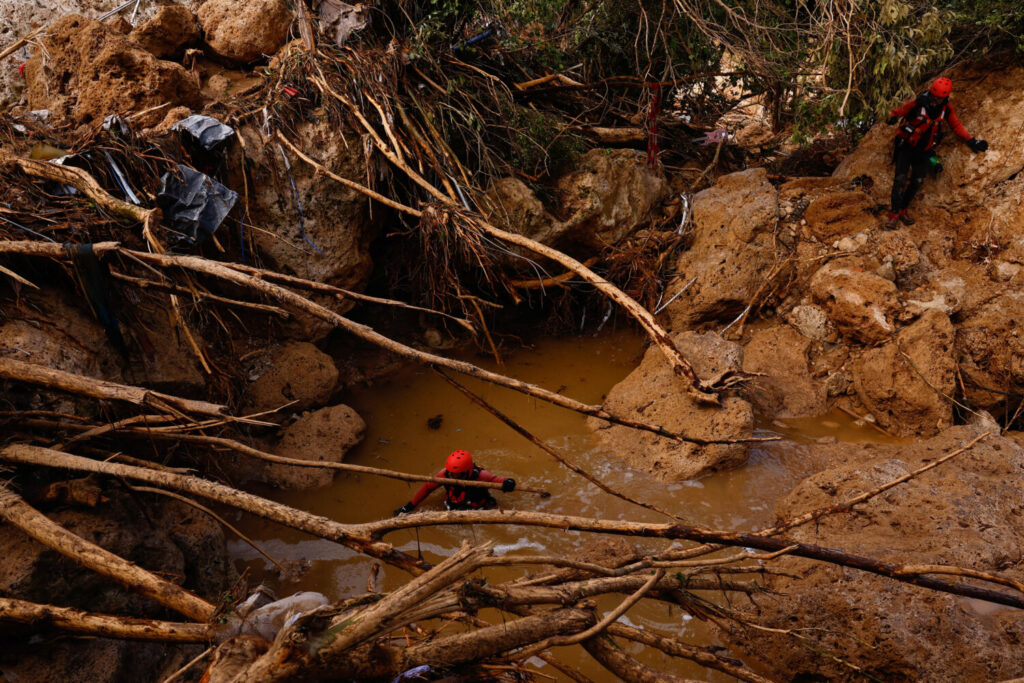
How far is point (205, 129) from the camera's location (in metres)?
5.21

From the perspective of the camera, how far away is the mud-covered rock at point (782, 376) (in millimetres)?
5445

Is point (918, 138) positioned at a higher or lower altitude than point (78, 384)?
higher

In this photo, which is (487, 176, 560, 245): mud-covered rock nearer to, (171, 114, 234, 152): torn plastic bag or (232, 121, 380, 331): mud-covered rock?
(232, 121, 380, 331): mud-covered rock

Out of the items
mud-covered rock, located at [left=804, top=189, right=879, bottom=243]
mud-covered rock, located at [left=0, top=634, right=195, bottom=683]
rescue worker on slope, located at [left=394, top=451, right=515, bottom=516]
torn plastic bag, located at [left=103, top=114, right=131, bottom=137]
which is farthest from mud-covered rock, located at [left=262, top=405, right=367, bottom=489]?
mud-covered rock, located at [left=804, top=189, right=879, bottom=243]

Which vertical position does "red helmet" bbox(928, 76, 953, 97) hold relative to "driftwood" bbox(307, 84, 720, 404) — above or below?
above

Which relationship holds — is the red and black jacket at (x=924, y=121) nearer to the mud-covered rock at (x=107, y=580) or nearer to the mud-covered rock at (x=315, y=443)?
the mud-covered rock at (x=315, y=443)

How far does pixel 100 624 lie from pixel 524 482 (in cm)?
307

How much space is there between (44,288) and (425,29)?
3914mm

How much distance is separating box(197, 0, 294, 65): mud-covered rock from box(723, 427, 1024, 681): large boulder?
6663 millimetres

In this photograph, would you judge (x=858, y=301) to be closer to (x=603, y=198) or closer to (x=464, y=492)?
(x=603, y=198)

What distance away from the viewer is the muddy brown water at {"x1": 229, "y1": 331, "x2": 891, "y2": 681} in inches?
162

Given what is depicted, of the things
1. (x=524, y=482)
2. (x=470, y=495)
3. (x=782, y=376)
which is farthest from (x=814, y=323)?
(x=470, y=495)

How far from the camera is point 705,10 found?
21.0ft

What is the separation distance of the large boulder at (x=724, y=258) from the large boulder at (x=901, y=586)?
8.00 ft
